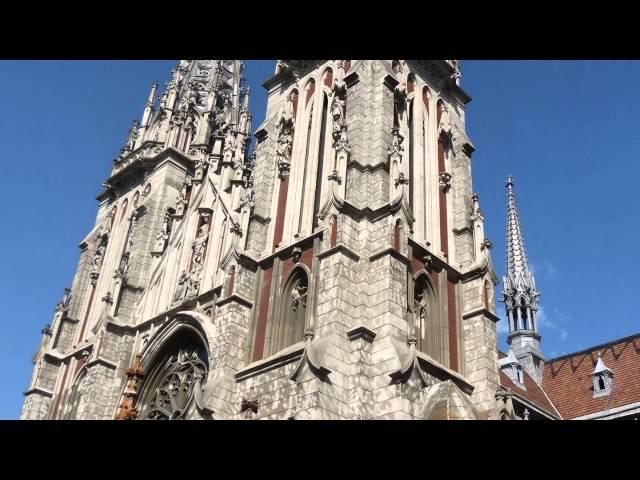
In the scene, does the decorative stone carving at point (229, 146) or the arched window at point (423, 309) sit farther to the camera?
the decorative stone carving at point (229, 146)

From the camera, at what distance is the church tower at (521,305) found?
35.8 meters

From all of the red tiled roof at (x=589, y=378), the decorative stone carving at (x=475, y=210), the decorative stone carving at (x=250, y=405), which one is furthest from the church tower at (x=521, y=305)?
the decorative stone carving at (x=250, y=405)

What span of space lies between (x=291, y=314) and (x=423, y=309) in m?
3.54

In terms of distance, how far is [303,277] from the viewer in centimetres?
1928

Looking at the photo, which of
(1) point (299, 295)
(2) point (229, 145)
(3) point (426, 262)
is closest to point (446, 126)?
(3) point (426, 262)

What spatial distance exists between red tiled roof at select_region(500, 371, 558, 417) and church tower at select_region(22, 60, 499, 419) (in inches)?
422

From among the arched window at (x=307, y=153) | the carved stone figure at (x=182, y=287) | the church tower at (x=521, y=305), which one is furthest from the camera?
the church tower at (x=521, y=305)

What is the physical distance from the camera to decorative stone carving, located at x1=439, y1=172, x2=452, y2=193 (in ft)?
73.8

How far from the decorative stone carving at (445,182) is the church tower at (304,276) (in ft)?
0.15

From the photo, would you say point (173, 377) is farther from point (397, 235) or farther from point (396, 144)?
point (396, 144)

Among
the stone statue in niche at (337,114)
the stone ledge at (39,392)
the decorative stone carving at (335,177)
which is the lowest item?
the stone ledge at (39,392)

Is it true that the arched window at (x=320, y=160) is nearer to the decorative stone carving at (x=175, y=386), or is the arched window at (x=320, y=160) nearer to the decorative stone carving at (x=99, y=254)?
the decorative stone carving at (x=175, y=386)

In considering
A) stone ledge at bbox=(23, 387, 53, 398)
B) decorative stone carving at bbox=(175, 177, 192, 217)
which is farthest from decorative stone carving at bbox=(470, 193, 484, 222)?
stone ledge at bbox=(23, 387, 53, 398)
